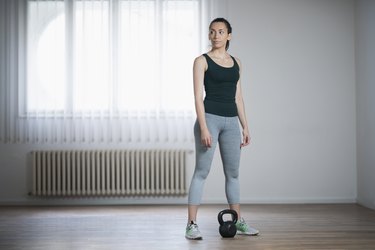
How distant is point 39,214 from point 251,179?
6.77 feet

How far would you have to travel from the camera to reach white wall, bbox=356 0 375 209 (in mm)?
4977

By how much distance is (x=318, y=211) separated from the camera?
4.73 metres

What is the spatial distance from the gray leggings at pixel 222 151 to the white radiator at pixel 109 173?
1.92 metres

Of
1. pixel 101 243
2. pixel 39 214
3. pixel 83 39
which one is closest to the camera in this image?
pixel 101 243

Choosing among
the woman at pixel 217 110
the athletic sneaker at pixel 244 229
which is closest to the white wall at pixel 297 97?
the athletic sneaker at pixel 244 229

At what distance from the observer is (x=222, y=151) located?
135 inches

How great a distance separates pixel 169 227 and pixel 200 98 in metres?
1.12

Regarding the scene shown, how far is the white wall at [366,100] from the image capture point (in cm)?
498

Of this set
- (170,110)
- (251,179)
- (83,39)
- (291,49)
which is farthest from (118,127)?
(291,49)

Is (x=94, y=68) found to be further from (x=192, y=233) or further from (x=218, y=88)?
(x=192, y=233)

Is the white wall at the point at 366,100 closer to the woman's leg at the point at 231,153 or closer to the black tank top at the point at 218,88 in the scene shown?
the woman's leg at the point at 231,153

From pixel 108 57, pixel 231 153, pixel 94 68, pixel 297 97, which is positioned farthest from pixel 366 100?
pixel 94 68

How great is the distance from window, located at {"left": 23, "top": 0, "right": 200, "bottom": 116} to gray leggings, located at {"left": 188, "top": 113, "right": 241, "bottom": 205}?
1.99m

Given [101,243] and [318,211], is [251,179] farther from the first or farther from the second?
[101,243]
